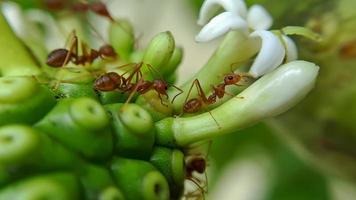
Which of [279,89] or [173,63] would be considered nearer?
[279,89]

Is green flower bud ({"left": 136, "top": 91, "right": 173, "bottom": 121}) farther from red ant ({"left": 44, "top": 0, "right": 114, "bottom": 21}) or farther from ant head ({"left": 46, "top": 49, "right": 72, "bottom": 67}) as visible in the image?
red ant ({"left": 44, "top": 0, "right": 114, "bottom": 21})

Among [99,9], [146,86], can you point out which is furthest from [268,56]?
[99,9]

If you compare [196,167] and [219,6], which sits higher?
[219,6]

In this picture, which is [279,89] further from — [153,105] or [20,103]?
[20,103]

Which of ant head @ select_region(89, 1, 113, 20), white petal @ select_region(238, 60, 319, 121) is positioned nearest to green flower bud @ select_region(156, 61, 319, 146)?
white petal @ select_region(238, 60, 319, 121)

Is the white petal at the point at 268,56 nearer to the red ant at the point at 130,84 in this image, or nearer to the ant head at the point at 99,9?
the red ant at the point at 130,84

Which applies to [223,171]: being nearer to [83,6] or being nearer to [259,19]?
[83,6]

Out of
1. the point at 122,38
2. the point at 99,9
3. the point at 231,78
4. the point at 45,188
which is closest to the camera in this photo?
the point at 45,188
